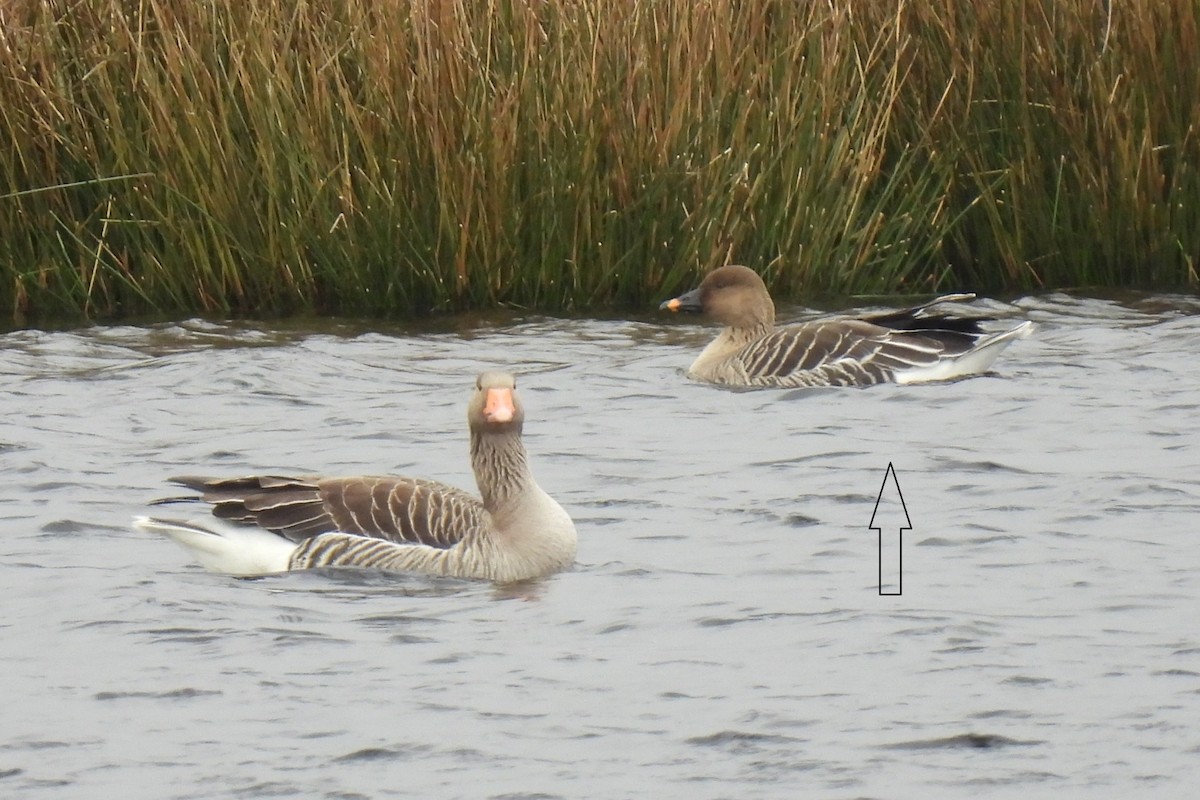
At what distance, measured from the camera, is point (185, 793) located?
5453mm

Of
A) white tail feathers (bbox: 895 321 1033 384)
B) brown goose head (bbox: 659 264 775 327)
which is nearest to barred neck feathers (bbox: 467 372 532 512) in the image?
white tail feathers (bbox: 895 321 1033 384)

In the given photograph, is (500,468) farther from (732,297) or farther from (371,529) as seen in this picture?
(732,297)

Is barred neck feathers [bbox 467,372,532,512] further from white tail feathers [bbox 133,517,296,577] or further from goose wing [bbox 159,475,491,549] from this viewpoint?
white tail feathers [bbox 133,517,296,577]

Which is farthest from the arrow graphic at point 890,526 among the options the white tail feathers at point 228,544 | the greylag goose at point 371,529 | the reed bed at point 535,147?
the reed bed at point 535,147

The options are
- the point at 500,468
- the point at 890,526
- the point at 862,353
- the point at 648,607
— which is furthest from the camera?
the point at 862,353

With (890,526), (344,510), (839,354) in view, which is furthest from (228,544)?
(839,354)

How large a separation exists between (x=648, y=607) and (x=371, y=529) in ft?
4.00

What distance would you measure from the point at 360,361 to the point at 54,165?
277 cm

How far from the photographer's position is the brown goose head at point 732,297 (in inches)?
497

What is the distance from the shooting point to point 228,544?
7.82 meters

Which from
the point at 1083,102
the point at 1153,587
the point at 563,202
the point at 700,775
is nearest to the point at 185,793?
the point at 700,775

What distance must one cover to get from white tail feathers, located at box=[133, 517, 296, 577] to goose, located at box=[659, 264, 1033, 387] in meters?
4.83

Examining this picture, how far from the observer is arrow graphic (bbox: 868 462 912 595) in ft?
24.6

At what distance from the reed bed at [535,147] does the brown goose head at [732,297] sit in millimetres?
1182
